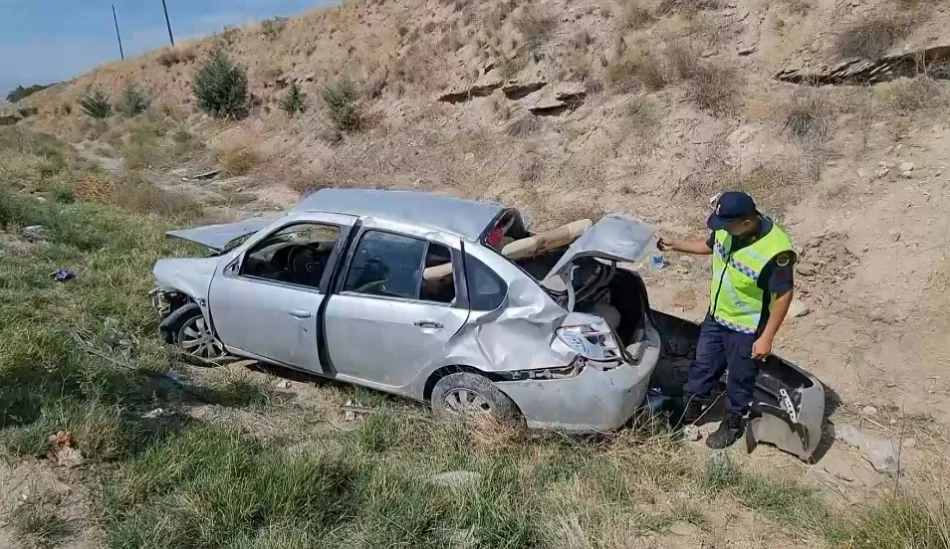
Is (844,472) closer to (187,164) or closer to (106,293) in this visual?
(106,293)

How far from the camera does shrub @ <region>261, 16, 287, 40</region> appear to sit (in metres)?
23.2

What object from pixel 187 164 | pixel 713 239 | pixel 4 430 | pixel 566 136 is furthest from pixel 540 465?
pixel 187 164

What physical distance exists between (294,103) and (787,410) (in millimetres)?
16748

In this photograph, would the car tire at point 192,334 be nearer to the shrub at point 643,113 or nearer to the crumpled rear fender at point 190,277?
Result: the crumpled rear fender at point 190,277

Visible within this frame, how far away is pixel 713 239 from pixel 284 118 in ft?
53.3

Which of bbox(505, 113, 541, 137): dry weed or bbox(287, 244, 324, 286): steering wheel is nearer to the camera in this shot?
bbox(287, 244, 324, 286): steering wheel

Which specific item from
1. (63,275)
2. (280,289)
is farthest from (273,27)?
(280,289)

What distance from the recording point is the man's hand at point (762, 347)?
3.84 metres

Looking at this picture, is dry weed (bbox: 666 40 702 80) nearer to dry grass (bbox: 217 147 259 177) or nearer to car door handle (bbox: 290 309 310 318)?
car door handle (bbox: 290 309 310 318)

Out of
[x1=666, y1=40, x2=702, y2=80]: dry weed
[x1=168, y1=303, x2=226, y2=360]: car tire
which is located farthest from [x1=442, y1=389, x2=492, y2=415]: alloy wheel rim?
[x1=666, y1=40, x2=702, y2=80]: dry weed

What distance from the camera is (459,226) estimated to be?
14.0 ft

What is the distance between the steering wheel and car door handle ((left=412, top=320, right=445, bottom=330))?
109 cm

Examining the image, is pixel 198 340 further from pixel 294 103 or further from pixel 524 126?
pixel 294 103

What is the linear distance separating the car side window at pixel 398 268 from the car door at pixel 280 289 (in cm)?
18
